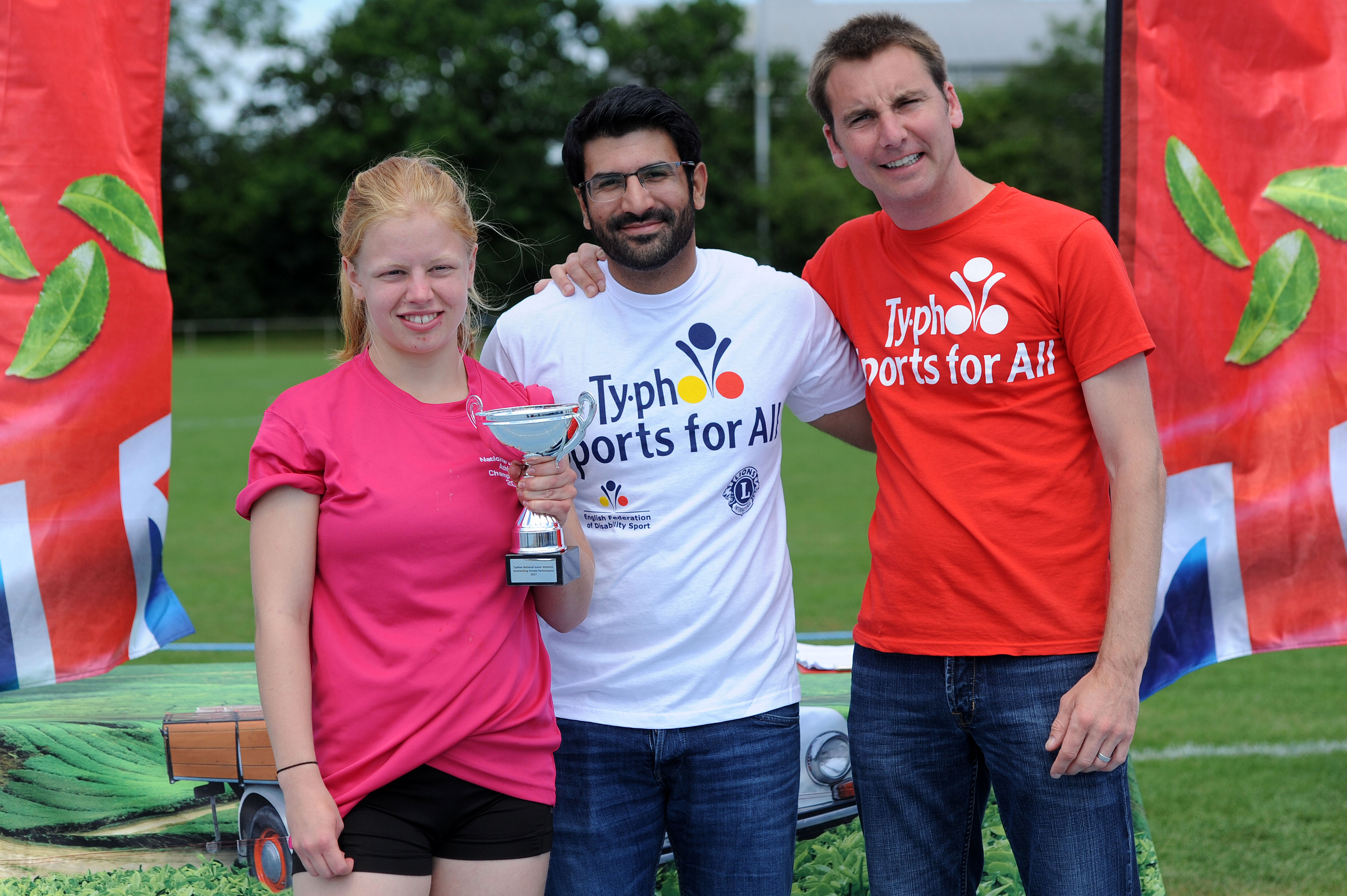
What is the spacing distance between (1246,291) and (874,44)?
1.44 meters

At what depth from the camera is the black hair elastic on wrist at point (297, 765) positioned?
2.12 meters

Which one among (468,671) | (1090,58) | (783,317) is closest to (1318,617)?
(783,317)

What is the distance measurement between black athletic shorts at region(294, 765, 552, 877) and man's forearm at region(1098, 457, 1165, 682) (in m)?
1.19

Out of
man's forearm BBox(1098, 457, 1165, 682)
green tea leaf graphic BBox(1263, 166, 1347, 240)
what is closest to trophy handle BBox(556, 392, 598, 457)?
man's forearm BBox(1098, 457, 1165, 682)

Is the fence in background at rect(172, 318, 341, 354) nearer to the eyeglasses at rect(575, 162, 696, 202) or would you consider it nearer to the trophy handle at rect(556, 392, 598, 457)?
the eyeglasses at rect(575, 162, 696, 202)

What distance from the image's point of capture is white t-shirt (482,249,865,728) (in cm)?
261

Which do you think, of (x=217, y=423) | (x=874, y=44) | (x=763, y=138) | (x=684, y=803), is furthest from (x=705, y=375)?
(x=763, y=138)

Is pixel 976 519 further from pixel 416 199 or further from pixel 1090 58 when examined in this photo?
pixel 1090 58

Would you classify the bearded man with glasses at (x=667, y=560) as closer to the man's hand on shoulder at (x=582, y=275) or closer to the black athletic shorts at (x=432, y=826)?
the man's hand on shoulder at (x=582, y=275)

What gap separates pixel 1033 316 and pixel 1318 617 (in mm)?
1565

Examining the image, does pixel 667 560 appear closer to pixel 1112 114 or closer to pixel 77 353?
pixel 77 353

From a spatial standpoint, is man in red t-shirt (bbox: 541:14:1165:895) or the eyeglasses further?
the eyeglasses

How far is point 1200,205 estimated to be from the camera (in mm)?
3363

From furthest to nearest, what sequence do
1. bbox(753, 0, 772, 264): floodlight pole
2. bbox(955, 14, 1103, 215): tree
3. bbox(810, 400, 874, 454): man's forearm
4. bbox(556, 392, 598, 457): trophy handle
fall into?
1. bbox(955, 14, 1103, 215): tree
2. bbox(753, 0, 772, 264): floodlight pole
3. bbox(810, 400, 874, 454): man's forearm
4. bbox(556, 392, 598, 457): trophy handle
